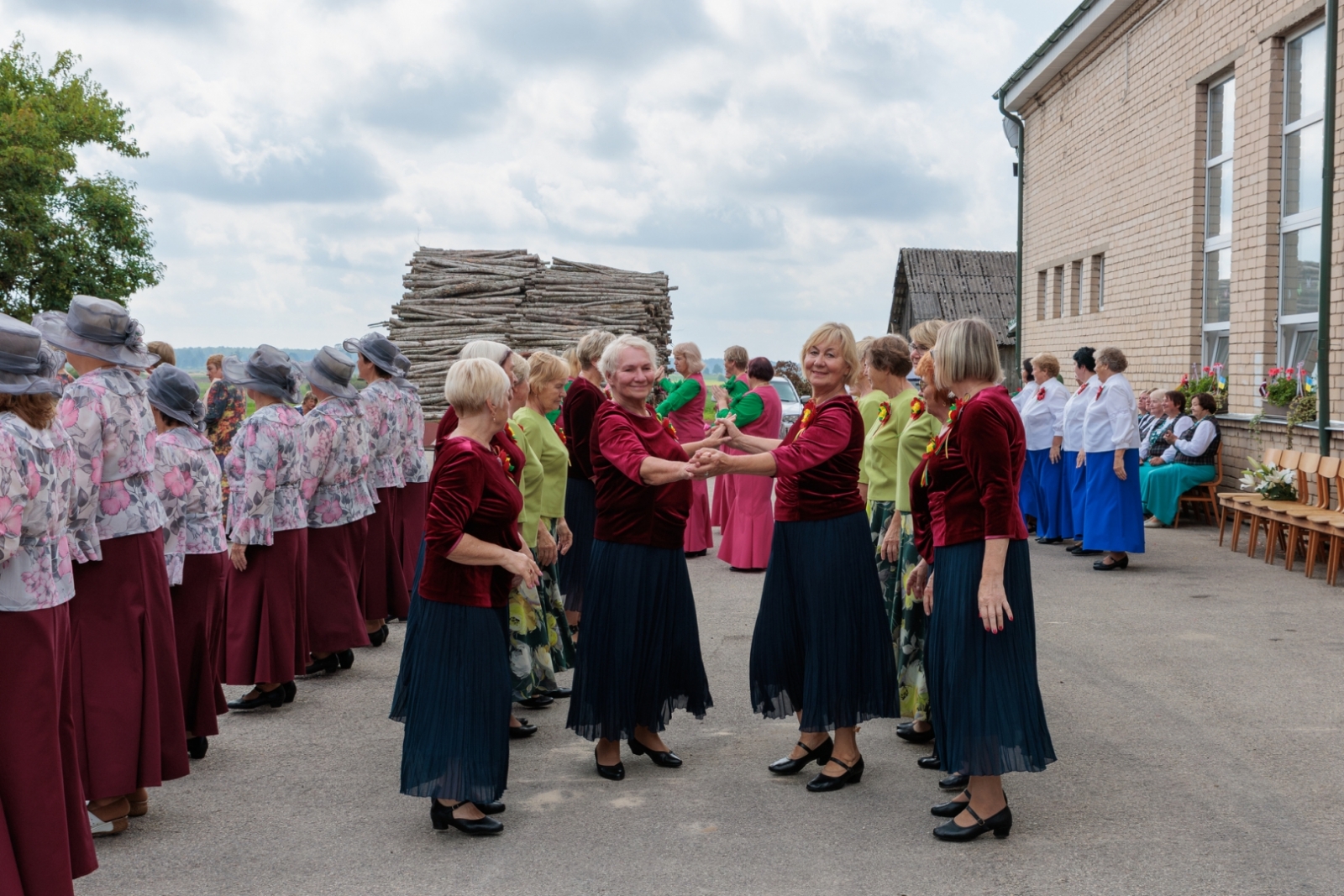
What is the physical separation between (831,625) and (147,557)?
2.95 metres

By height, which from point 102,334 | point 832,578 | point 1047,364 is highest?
point 1047,364

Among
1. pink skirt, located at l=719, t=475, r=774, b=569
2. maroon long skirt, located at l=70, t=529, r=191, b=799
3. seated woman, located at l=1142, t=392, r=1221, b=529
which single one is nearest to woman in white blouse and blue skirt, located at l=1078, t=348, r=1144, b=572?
pink skirt, located at l=719, t=475, r=774, b=569

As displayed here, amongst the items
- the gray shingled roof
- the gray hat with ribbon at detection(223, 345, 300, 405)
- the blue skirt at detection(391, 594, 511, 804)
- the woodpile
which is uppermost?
the gray shingled roof

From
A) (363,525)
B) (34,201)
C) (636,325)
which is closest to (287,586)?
(363,525)

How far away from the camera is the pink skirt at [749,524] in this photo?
11266 mm

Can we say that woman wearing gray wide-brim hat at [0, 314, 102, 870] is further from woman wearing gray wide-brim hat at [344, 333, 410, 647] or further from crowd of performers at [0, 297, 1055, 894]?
woman wearing gray wide-brim hat at [344, 333, 410, 647]

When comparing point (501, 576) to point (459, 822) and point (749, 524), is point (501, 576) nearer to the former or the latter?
point (459, 822)

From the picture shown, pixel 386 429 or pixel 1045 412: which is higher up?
pixel 1045 412

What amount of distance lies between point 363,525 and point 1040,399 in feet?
27.6

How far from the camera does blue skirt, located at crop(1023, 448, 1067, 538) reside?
1329cm

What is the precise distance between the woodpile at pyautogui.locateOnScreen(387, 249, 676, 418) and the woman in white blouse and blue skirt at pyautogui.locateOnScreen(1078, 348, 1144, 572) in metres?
7.70

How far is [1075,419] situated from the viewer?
41.2 ft

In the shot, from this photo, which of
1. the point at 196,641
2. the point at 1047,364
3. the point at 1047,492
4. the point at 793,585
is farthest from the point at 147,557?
the point at 1047,492

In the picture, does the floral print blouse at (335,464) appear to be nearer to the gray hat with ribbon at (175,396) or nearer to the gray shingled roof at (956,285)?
the gray hat with ribbon at (175,396)
